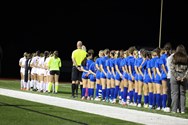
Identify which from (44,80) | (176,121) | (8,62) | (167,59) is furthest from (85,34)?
(176,121)

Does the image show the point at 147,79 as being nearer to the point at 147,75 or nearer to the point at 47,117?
the point at 147,75

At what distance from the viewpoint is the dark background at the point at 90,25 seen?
44125 millimetres

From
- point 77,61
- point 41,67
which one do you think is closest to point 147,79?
point 77,61

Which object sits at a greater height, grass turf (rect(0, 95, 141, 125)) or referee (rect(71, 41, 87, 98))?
referee (rect(71, 41, 87, 98))

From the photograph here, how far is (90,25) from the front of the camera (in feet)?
152

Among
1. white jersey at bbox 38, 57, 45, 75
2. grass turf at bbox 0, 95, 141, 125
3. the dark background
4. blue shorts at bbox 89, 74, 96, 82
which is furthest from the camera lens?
the dark background

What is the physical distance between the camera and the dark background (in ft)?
145

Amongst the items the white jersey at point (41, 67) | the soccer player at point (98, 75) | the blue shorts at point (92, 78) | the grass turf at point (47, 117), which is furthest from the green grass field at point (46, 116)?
the white jersey at point (41, 67)

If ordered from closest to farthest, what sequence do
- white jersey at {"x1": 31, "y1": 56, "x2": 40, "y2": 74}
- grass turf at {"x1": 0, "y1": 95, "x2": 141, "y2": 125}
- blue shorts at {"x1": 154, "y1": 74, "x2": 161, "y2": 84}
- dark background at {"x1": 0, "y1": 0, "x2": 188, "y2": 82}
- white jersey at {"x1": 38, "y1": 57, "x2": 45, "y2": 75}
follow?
grass turf at {"x1": 0, "y1": 95, "x2": 141, "y2": 125} → blue shorts at {"x1": 154, "y1": 74, "x2": 161, "y2": 84} → white jersey at {"x1": 38, "y1": 57, "x2": 45, "y2": 75} → white jersey at {"x1": 31, "y1": 56, "x2": 40, "y2": 74} → dark background at {"x1": 0, "y1": 0, "x2": 188, "y2": 82}

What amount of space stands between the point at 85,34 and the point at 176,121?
3501 cm

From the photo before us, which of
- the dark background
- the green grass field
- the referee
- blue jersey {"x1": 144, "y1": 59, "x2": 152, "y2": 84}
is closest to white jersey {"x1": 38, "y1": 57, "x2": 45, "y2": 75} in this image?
the referee

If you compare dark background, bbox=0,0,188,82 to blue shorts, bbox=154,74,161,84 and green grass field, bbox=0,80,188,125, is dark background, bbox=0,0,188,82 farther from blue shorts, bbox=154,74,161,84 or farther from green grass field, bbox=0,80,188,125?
green grass field, bbox=0,80,188,125

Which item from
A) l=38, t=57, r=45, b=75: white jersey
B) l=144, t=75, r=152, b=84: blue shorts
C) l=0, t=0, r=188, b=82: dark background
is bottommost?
l=144, t=75, r=152, b=84: blue shorts

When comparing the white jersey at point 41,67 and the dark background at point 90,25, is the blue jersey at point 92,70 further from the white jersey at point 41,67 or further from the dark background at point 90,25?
the dark background at point 90,25
